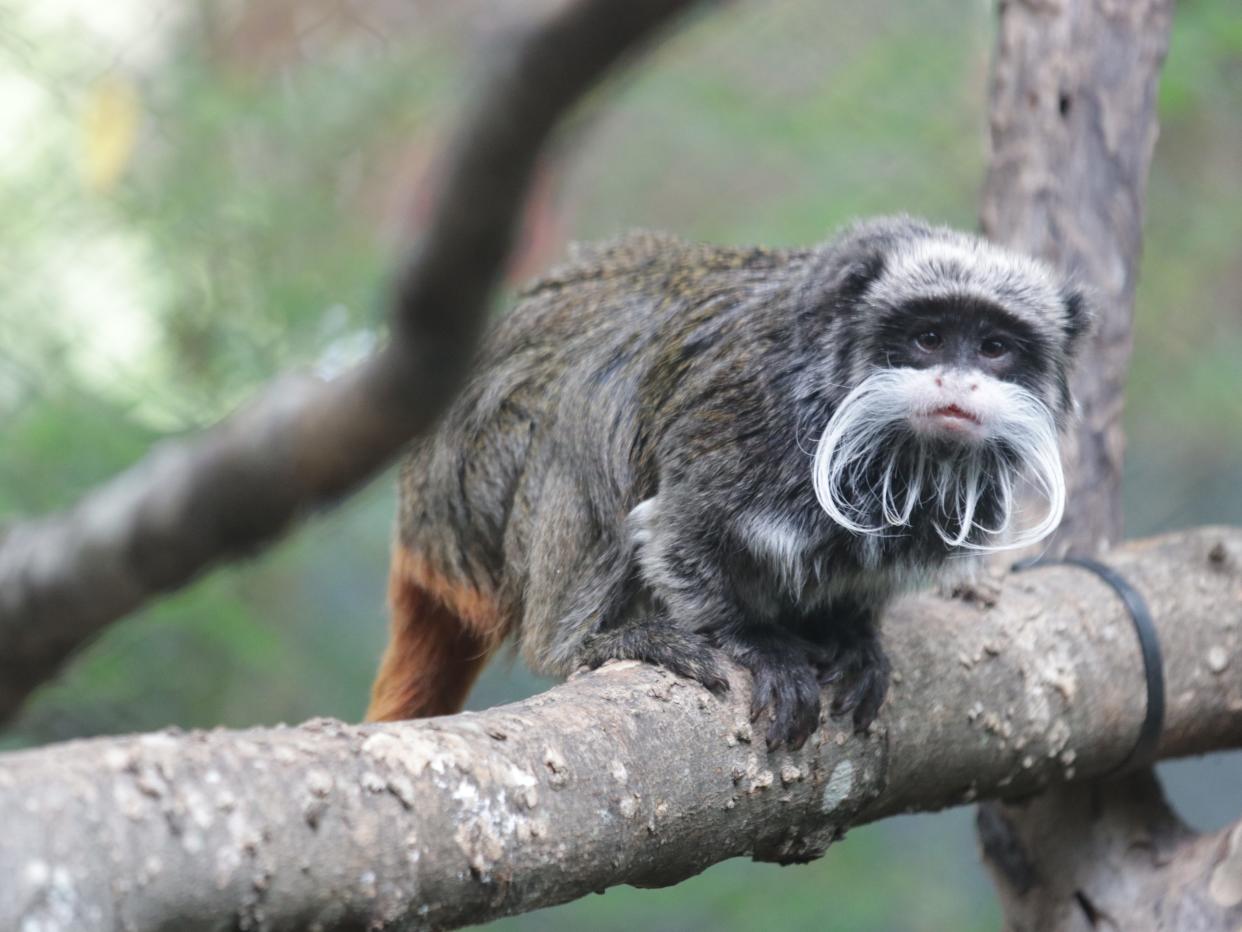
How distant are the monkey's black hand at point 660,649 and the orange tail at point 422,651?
1.41 ft

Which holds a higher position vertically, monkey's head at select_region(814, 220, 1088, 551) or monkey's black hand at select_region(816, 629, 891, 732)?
monkey's head at select_region(814, 220, 1088, 551)

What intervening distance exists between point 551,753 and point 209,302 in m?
2.84

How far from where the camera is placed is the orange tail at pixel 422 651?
2.73m

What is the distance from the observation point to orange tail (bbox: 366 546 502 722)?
8.95 feet

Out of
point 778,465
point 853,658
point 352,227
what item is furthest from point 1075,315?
point 352,227

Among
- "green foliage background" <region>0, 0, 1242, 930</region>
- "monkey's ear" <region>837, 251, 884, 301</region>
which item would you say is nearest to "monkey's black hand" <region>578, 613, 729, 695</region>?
"monkey's ear" <region>837, 251, 884, 301</region>

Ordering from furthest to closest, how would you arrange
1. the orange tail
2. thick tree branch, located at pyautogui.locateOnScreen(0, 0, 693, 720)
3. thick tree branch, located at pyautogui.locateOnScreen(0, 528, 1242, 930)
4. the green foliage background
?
the green foliage background < the orange tail < thick tree branch, located at pyautogui.locateOnScreen(0, 528, 1242, 930) < thick tree branch, located at pyautogui.locateOnScreen(0, 0, 693, 720)

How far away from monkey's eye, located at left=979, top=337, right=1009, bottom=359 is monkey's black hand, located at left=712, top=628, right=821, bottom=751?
557mm

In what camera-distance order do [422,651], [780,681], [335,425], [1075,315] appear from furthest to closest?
[422,651] < [1075,315] < [780,681] < [335,425]

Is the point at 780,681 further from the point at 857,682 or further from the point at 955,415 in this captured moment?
the point at 955,415

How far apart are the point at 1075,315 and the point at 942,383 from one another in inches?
16.0

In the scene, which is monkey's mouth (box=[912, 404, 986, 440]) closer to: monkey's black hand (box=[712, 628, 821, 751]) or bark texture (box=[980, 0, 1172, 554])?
monkey's black hand (box=[712, 628, 821, 751])

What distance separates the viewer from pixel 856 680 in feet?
7.39

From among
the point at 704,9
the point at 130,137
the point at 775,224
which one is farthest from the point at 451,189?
the point at 775,224
